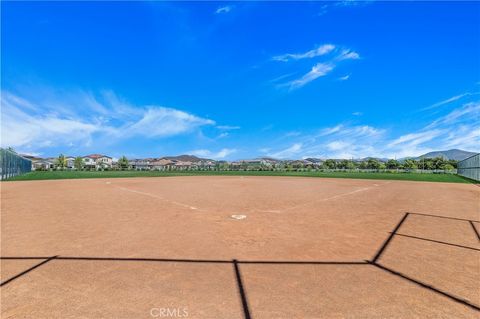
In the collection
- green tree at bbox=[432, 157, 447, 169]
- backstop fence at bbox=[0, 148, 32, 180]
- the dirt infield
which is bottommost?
the dirt infield

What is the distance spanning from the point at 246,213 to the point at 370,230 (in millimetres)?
3801

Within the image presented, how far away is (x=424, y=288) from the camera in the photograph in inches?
130

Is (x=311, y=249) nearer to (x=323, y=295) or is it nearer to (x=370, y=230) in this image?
(x=323, y=295)

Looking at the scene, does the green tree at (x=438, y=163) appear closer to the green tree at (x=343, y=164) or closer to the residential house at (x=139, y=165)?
the green tree at (x=343, y=164)

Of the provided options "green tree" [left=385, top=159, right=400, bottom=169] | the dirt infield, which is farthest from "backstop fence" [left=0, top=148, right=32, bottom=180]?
"green tree" [left=385, top=159, right=400, bottom=169]

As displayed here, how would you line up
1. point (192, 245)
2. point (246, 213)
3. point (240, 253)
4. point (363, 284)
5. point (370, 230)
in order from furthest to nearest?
point (246, 213) → point (370, 230) → point (192, 245) → point (240, 253) → point (363, 284)

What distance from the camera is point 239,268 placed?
3.94 m

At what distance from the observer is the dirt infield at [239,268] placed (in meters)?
2.86

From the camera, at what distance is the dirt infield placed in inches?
113

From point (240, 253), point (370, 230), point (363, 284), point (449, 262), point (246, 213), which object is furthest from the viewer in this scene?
point (246, 213)

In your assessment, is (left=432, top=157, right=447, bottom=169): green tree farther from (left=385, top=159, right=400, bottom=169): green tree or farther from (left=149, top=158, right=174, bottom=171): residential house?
(left=149, top=158, right=174, bottom=171): residential house

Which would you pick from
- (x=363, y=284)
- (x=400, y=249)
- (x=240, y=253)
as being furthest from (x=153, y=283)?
(x=400, y=249)

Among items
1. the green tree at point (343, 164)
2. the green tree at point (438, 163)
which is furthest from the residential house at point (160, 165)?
the green tree at point (438, 163)

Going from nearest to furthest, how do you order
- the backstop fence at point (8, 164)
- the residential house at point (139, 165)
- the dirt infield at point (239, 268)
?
the dirt infield at point (239, 268)
the backstop fence at point (8, 164)
the residential house at point (139, 165)
